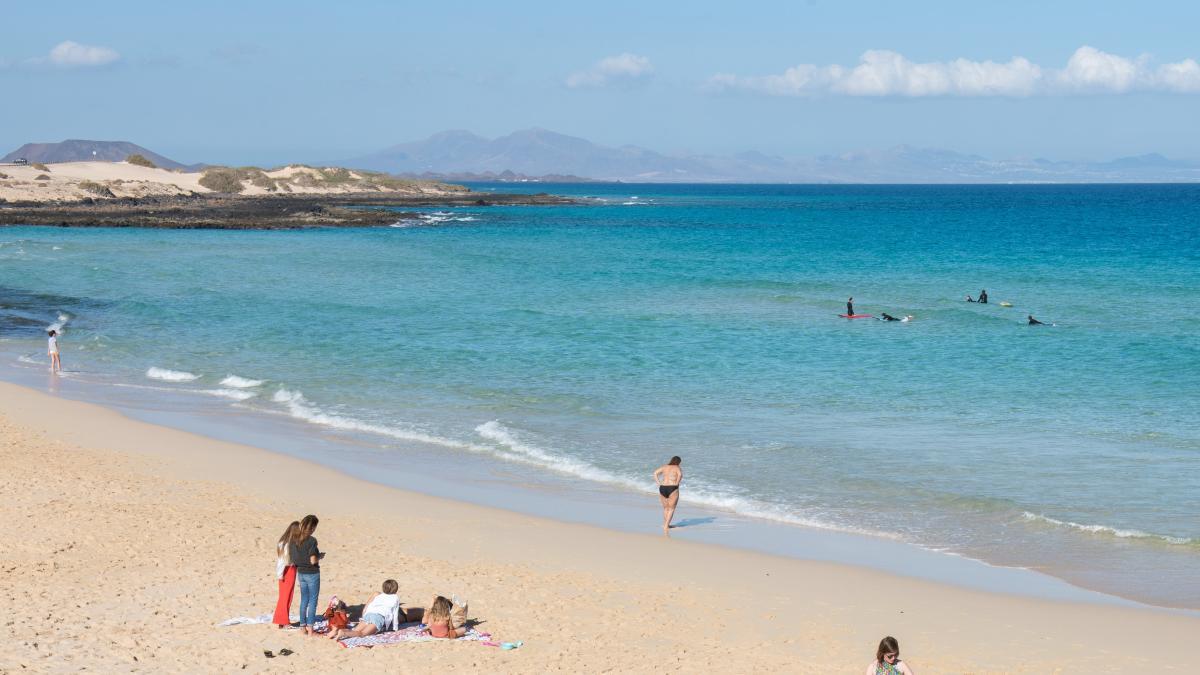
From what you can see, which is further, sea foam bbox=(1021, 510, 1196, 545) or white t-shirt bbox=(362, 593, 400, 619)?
sea foam bbox=(1021, 510, 1196, 545)

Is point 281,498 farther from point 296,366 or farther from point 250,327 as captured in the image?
point 250,327

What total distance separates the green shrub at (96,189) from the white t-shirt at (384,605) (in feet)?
339

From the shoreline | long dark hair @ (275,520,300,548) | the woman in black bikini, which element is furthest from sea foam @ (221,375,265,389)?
long dark hair @ (275,520,300,548)

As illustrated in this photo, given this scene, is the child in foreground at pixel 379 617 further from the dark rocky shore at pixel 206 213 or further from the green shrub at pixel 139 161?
the green shrub at pixel 139 161

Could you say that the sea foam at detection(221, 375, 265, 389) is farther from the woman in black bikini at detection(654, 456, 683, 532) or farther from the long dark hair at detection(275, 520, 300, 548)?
Answer: the long dark hair at detection(275, 520, 300, 548)

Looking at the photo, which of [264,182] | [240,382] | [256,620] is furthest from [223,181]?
[256,620]

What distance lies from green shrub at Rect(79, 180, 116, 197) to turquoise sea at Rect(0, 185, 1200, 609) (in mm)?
46407

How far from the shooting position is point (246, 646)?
36.0 ft

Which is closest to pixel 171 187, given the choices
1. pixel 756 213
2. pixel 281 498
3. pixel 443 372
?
pixel 756 213

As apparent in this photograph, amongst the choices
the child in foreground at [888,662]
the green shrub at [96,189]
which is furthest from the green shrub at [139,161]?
the child in foreground at [888,662]

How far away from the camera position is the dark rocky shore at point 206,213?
3155 inches

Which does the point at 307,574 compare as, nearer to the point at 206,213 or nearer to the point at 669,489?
the point at 669,489

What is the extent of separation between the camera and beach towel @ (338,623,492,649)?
11.2 metres

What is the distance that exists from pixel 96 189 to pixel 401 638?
10531cm
